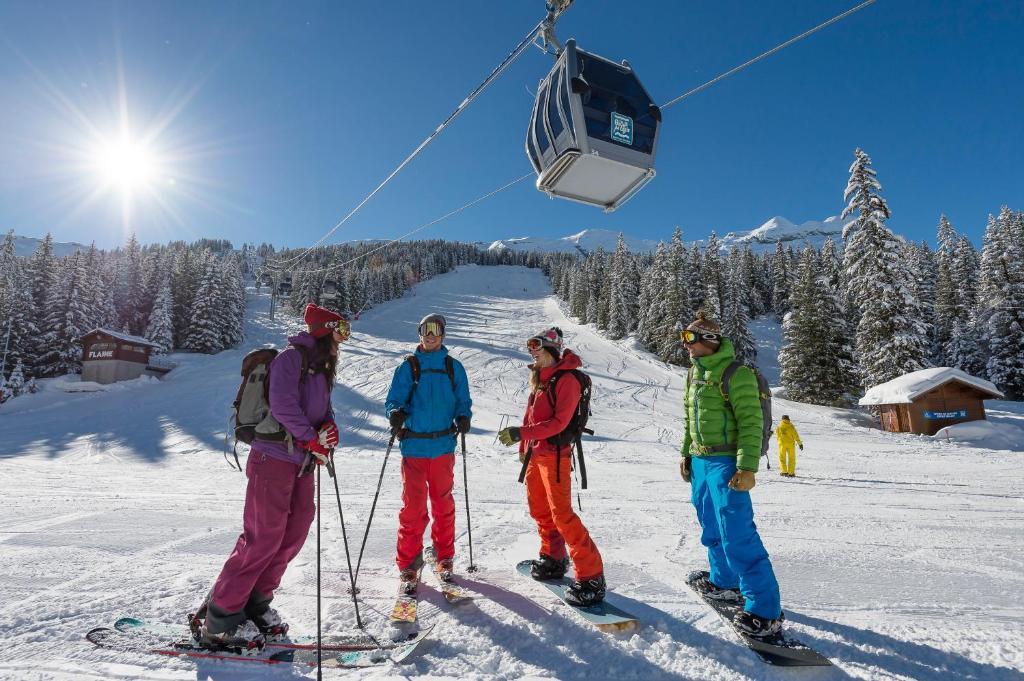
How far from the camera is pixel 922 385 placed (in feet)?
66.3

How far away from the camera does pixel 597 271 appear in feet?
199

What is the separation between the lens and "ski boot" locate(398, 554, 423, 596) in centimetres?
374

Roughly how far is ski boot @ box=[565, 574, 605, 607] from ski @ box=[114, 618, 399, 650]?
1407mm

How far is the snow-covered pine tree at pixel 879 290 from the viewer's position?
76.7ft

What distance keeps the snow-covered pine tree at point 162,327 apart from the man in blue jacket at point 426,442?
4682 cm

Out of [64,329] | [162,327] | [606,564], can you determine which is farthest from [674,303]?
[64,329]

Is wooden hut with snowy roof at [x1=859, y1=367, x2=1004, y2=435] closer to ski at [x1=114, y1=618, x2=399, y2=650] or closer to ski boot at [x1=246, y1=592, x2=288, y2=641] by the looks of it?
ski at [x1=114, y1=618, x2=399, y2=650]

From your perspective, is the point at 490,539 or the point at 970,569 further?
the point at 490,539

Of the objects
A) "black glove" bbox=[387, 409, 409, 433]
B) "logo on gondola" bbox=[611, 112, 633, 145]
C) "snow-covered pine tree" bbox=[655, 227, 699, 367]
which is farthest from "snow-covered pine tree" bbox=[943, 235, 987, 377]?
"black glove" bbox=[387, 409, 409, 433]

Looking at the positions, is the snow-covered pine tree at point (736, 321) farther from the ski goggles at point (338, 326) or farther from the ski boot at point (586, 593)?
the ski goggles at point (338, 326)

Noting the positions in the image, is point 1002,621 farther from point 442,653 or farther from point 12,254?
point 12,254

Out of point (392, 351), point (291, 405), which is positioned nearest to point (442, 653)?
point (291, 405)

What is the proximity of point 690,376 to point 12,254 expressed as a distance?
56929 mm

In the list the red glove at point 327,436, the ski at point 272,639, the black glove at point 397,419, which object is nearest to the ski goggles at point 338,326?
the red glove at point 327,436
